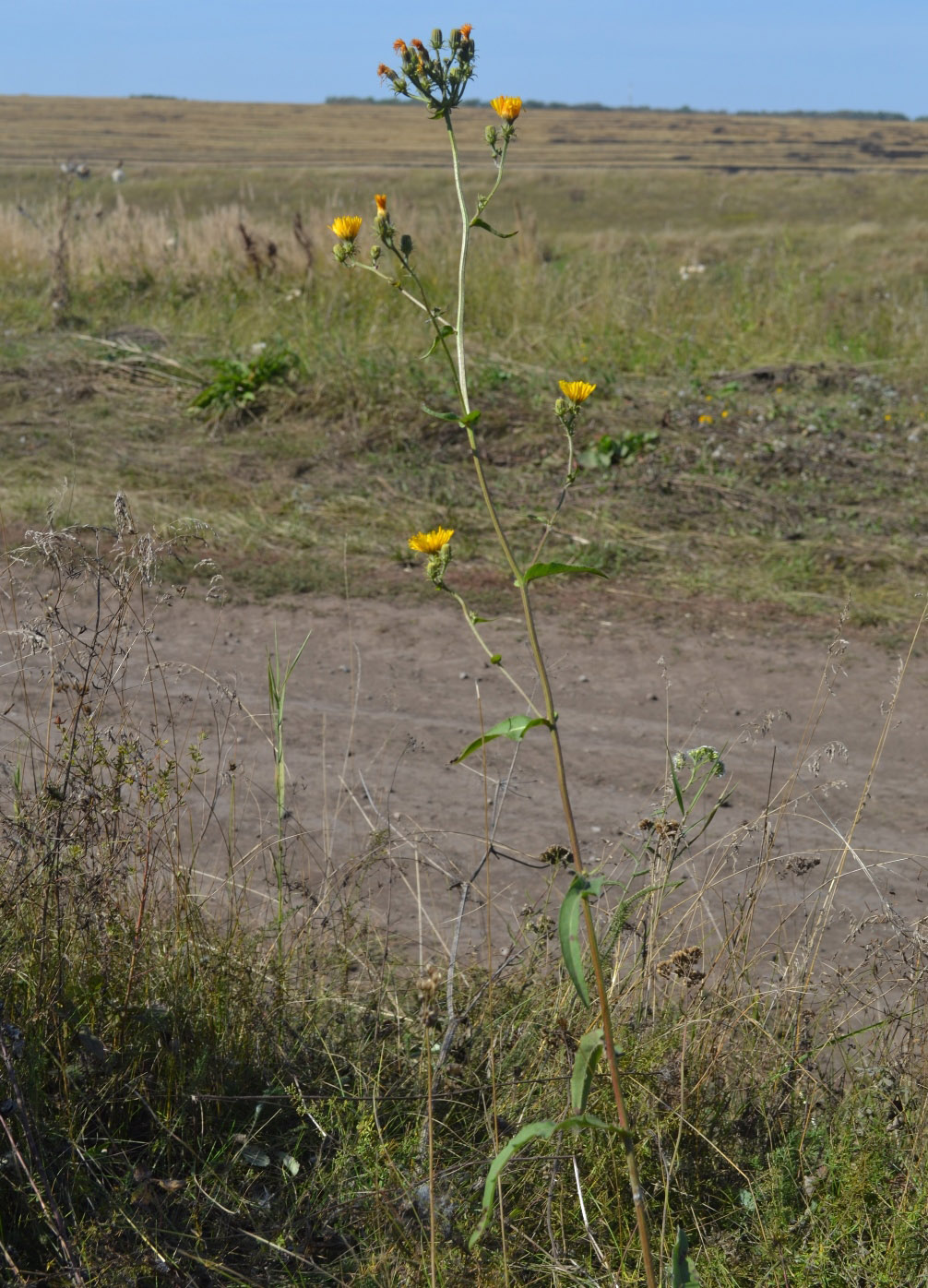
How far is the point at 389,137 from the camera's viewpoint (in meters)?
106

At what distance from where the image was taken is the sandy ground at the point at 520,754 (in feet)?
9.78

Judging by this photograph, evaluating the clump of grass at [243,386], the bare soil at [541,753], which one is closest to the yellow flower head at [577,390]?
the bare soil at [541,753]

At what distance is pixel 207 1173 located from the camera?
1980 mm

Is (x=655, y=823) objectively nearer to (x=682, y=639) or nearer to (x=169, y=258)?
(x=682, y=639)

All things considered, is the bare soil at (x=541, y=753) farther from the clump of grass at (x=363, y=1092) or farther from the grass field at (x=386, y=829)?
the clump of grass at (x=363, y=1092)

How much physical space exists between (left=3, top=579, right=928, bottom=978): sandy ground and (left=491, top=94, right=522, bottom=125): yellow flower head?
134 cm

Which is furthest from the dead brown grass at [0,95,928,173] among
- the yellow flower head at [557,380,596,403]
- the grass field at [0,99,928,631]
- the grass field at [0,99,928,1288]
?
the yellow flower head at [557,380,596,403]

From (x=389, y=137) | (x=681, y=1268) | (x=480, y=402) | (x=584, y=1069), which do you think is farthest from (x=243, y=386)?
(x=389, y=137)

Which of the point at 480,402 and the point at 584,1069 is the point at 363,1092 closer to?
the point at 584,1069

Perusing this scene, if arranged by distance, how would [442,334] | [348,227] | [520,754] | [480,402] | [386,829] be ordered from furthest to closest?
[480,402], [520,754], [386,829], [348,227], [442,334]

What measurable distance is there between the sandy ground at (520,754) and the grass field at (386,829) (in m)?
0.11

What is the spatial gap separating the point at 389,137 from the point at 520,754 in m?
112

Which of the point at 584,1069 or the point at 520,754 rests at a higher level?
the point at 584,1069

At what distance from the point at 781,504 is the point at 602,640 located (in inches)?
82.8
